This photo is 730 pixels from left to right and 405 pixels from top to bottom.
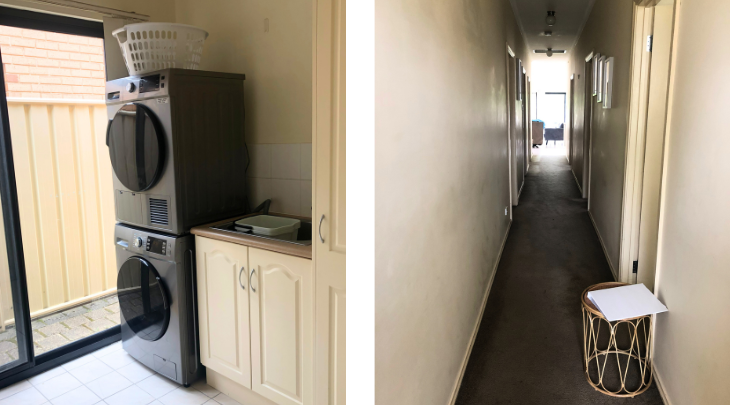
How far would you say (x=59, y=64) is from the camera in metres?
2.60

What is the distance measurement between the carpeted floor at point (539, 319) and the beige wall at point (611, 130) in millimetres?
280

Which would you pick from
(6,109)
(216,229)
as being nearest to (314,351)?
(216,229)

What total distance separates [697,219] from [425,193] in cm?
117

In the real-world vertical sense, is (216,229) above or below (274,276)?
above

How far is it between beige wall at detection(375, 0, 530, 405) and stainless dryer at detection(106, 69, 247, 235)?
51.0 inches

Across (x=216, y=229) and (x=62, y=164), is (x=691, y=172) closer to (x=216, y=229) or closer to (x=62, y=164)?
(x=216, y=229)

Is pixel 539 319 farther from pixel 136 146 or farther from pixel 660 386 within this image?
pixel 136 146

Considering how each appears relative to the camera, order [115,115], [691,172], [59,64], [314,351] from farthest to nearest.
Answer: [59,64], [115,115], [691,172], [314,351]

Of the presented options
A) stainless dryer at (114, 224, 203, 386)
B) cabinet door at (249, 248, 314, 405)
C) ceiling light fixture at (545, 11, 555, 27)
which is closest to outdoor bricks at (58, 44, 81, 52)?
stainless dryer at (114, 224, 203, 386)

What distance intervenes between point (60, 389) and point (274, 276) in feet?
4.76

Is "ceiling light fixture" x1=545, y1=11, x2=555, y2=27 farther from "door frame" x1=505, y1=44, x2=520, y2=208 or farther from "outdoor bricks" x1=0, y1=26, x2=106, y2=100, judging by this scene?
"outdoor bricks" x1=0, y1=26, x2=106, y2=100

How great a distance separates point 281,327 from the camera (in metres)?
1.93

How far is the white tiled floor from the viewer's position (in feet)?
7.30

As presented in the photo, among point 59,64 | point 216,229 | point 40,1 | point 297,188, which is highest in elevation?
point 40,1
